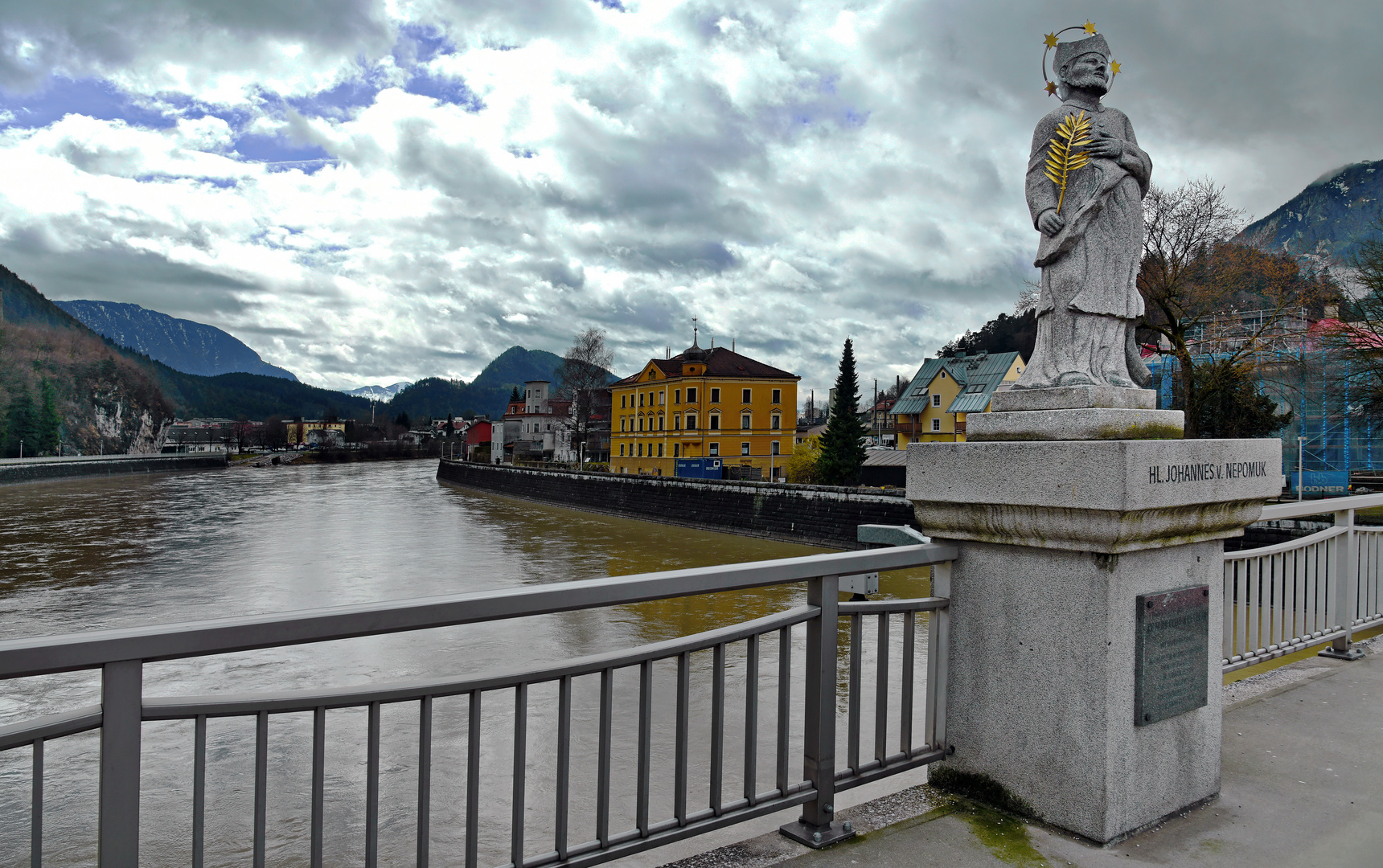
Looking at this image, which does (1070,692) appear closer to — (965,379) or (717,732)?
(717,732)

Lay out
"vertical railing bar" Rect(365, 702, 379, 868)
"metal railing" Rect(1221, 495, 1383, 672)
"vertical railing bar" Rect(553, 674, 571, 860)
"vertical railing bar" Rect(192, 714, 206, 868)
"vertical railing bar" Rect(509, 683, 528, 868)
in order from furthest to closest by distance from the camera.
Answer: "metal railing" Rect(1221, 495, 1383, 672), "vertical railing bar" Rect(553, 674, 571, 860), "vertical railing bar" Rect(509, 683, 528, 868), "vertical railing bar" Rect(365, 702, 379, 868), "vertical railing bar" Rect(192, 714, 206, 868)

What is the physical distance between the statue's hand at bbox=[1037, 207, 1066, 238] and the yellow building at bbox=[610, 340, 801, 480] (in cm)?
4670

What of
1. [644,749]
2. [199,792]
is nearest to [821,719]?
[644,749]

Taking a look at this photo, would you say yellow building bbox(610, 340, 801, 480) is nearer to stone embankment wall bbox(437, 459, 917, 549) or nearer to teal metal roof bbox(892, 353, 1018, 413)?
teal metal roof bbox(892, 353, 1018, 413)

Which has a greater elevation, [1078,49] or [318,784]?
[1078,49]

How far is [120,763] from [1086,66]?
3637mm

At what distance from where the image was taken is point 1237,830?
9.01 ft

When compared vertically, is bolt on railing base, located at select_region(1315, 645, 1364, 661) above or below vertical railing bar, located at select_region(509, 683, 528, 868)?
below

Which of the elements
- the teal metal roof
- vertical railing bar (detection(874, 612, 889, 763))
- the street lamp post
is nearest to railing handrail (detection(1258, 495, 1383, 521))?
Result: vertical railing bar (detection(874, 612, 889, 763))

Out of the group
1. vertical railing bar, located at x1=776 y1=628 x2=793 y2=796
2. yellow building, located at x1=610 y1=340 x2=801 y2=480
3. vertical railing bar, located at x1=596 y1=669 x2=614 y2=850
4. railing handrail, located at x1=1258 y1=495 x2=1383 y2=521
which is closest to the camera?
vertical railing bar, located at x1=596 y1=669 x2=614 y2=850

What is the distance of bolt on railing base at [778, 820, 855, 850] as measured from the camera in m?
2.57

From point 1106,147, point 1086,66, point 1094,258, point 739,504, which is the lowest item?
point 739,504

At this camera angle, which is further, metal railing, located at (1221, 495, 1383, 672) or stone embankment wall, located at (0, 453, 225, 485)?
stone embankment wall, located at (0, 453, 225, 485)

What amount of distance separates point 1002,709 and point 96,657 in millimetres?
2626
